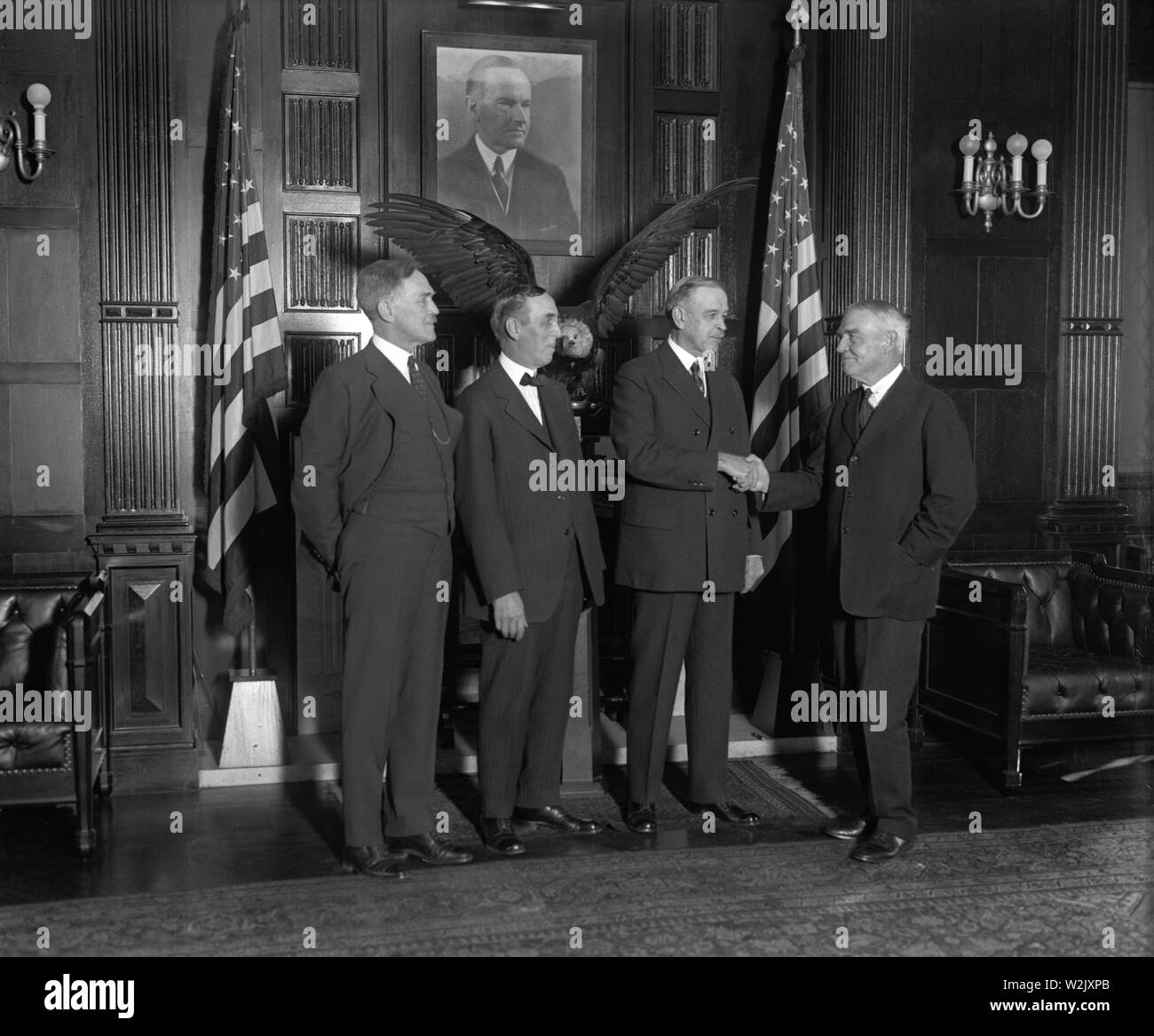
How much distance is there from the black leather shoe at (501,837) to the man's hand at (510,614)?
678mm

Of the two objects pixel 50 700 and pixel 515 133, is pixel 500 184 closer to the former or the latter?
pixel 515 133

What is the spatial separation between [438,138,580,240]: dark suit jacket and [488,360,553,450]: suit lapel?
1869 mm

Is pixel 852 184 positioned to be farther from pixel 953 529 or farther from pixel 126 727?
pixel 126 727

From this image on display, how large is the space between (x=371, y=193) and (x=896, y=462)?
2.84 meters

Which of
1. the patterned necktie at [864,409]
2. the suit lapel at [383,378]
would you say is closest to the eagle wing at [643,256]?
the patterned necktie at [864,409]

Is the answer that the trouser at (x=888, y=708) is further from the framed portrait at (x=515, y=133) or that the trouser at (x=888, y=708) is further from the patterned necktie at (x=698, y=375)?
the framed portrait at (x=515, y=133)

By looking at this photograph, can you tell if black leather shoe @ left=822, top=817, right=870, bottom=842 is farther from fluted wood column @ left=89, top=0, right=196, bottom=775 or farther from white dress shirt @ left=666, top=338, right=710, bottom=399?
fluted wood column @ left=89, top=0, right=196, bottom=775

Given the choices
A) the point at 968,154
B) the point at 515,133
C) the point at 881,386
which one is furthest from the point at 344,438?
the point at 968,154

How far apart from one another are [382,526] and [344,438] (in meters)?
0.30

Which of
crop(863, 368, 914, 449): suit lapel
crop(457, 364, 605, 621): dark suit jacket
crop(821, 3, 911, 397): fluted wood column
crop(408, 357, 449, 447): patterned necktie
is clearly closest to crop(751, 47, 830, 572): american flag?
crop(821, 3, 911, 397): fluted wood column

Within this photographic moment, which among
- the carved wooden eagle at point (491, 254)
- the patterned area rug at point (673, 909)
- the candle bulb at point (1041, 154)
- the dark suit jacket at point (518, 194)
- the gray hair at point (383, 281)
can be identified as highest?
the candle bulb at point (1041, 154)

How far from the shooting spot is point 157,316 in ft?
17.9

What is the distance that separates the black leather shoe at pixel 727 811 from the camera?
4.80m
